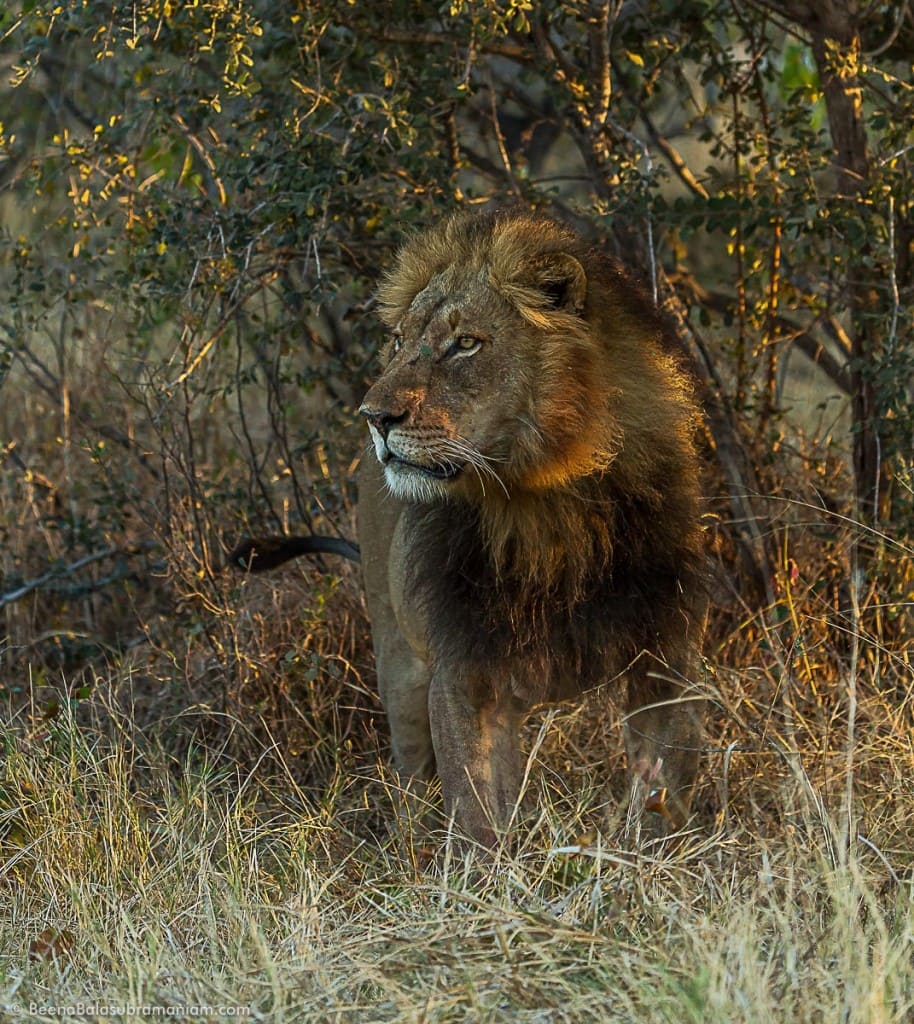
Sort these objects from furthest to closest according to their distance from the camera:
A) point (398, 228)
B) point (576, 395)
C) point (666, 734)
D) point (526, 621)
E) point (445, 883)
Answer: point (398, 228) → point (666, 734) → point (526, 621) → point (576, 395) → point (445, 883)

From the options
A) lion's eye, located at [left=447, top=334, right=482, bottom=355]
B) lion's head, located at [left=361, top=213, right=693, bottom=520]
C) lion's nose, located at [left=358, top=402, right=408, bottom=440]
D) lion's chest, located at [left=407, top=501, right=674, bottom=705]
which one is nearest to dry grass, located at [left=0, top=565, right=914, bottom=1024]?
lion's chest, located at [left=407, top=501, right=674, bottom=705]

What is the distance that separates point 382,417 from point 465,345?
0.28m

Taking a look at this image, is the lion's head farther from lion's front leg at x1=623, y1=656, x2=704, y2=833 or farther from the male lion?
lion's front leg at x1=623, y1=656, x2=704, y2=833

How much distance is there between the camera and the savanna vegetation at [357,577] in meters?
3.09

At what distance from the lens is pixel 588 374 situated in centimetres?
376

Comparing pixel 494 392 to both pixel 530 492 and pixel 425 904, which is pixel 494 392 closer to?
pixel 530 492

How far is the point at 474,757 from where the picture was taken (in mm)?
4027

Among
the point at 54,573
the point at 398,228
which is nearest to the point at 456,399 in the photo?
the point at 398,228

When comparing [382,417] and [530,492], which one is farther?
[530,492]

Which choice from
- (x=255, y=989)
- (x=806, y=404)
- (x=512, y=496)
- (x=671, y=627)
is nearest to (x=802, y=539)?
(x=671, y=627)

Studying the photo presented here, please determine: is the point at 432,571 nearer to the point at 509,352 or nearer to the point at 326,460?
the point at 509,352

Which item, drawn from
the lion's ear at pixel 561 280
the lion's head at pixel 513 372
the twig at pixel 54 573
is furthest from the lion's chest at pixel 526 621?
the twig at pixel 54 573

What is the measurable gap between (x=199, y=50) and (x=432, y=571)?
208 cm

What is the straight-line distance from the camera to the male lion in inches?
145
